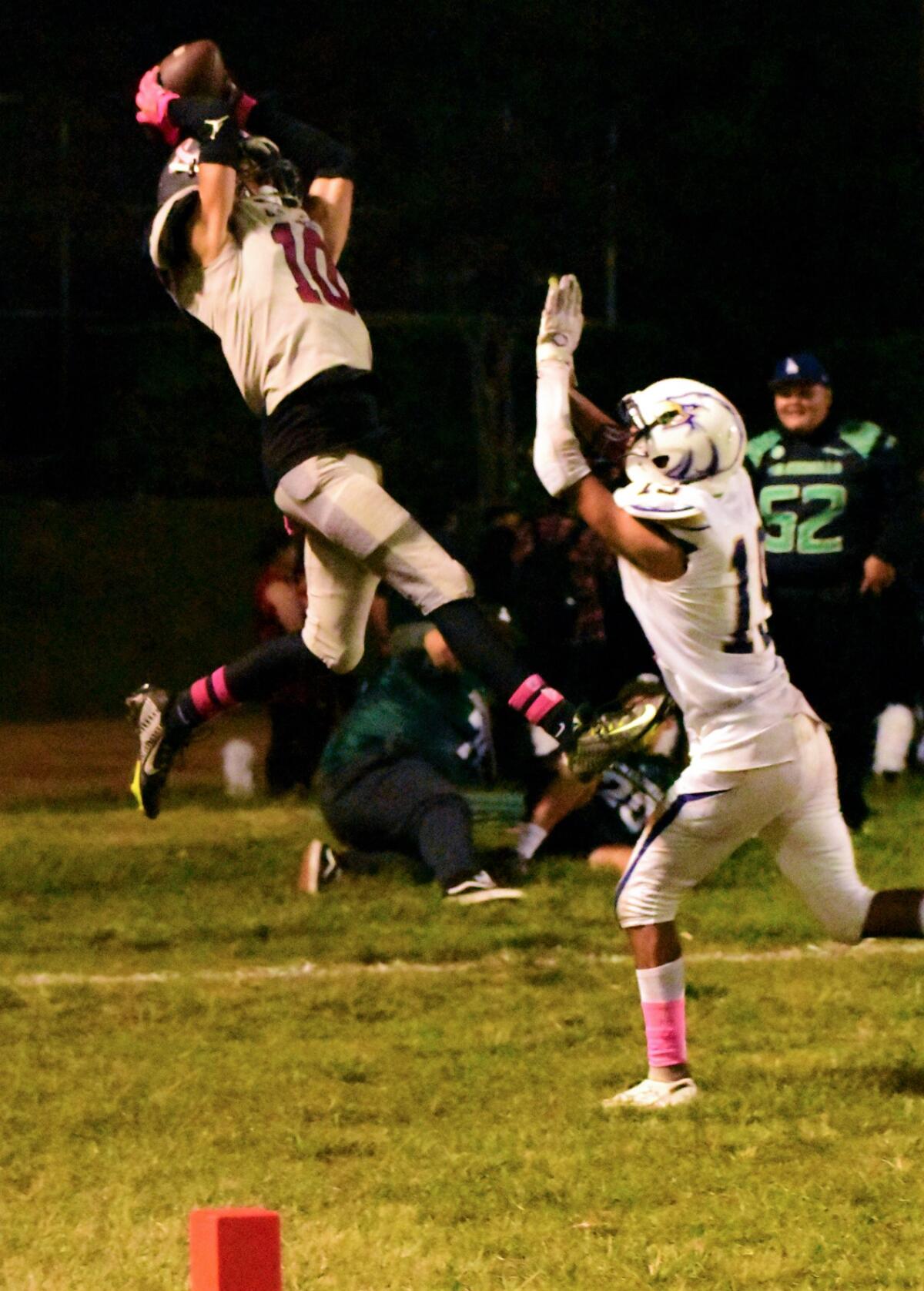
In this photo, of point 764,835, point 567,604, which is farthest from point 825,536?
point 764,835

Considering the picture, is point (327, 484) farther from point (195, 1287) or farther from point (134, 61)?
point (134, 61)

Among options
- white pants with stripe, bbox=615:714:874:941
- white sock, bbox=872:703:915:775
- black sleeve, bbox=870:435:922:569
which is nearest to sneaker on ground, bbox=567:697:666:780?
white pants with stripe, bbox=615:714:874:941

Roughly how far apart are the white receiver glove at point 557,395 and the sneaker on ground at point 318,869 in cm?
395

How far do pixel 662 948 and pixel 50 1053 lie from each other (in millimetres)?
2095

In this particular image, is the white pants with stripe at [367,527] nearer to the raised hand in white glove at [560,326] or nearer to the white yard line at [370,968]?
the raised hand in white glove at [560,326]

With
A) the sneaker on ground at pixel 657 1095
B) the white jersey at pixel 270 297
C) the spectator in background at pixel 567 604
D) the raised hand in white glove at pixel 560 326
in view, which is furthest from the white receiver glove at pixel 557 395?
the spectator in background at pixel 567 604

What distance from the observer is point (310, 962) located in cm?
841

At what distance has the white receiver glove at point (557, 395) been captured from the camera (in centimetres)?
614

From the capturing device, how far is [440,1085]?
21.4 ft

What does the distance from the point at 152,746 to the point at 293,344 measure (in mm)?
1499

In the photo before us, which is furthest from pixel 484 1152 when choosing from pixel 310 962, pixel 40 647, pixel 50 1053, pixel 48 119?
pixel 48 119

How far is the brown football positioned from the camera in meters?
6.46

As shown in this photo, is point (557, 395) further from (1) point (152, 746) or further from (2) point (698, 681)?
(1) point (152, 746)

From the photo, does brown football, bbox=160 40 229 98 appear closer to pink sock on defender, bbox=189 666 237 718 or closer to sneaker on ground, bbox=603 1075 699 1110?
pink sock on defender, bbox=189 666 237 718
